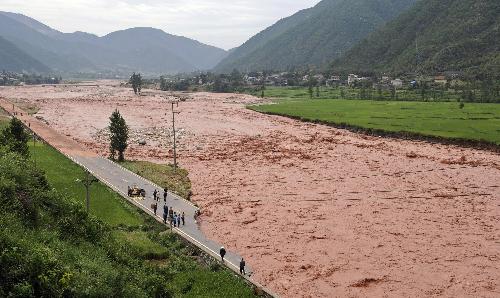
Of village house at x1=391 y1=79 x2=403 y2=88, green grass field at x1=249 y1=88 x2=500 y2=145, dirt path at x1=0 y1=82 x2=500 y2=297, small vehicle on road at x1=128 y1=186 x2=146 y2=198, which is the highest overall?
village house at x1=391 y1=79 x2=403 y2=88

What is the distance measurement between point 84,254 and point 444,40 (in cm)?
15906

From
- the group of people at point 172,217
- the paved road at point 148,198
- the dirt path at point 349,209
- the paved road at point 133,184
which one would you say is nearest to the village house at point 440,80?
the dirt path at point 349,209

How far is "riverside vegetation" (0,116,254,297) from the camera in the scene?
14.8 meters

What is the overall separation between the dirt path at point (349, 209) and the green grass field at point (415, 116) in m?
5.13

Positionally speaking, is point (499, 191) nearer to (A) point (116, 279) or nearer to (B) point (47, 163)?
(A) point (116, 279)

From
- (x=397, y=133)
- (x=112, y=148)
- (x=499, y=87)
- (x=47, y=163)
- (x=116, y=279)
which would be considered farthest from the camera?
(x=499, y=87)

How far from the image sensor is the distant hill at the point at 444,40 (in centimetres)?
14000

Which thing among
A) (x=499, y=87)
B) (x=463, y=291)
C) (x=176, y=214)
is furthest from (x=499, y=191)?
(x=499, y=87)

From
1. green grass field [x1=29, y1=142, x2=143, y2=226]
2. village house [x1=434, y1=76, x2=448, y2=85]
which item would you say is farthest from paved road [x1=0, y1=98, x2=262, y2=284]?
village house [x1=434, y1=76, x2=448, y2=85]

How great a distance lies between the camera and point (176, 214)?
3006 cm

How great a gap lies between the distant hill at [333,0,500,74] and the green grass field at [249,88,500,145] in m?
42.8

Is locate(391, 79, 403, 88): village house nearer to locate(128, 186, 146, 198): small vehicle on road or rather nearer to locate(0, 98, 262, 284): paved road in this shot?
locate(0, 98, 262, 284): paved road

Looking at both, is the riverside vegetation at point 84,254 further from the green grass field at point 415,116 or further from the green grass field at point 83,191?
the green grass field at point 415,116

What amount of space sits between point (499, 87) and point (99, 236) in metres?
98.5
